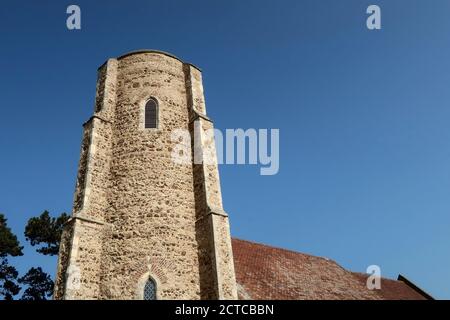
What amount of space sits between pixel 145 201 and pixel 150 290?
300 cm

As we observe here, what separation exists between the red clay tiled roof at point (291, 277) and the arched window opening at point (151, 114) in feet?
22.2

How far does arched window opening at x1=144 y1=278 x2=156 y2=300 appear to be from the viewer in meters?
13.0

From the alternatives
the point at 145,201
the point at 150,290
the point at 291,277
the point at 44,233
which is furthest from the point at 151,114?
the point at 44,233

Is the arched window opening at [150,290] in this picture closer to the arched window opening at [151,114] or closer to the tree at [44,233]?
the arched window opening at [151,114]

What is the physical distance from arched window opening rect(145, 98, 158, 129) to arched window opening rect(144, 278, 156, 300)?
596 cm

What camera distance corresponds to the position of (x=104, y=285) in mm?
13289

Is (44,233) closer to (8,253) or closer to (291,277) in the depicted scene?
(8,253)

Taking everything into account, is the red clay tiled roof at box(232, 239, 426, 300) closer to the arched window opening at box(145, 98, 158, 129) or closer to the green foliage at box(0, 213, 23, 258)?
the arched window opening at box(145, 98, 158, 129)

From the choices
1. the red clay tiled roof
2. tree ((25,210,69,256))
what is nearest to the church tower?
the red clay tiled roof

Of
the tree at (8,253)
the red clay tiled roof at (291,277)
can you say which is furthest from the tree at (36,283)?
the red clay tiled roof at (291,277)

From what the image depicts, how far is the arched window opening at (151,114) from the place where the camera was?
16203 mm

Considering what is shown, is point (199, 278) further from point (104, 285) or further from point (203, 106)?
point (203, 106)

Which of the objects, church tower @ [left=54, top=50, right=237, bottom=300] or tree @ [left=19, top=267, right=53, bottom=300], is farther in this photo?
tree @ [left=19, top=267, right=53, bottom=300]
